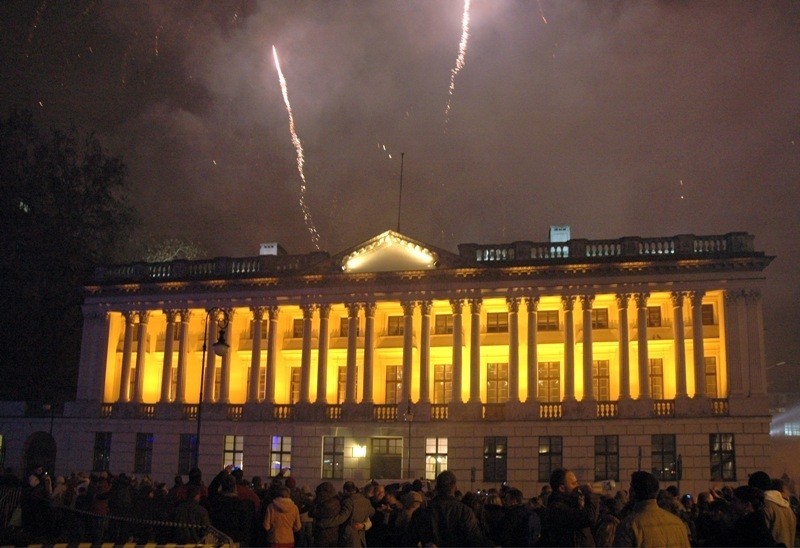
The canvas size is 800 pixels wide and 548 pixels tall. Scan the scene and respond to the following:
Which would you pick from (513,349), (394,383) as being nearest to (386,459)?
(394,383)

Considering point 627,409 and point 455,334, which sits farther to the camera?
point 455,334

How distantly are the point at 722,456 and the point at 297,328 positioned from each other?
2308 centimetres

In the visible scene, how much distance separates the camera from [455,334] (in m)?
45.5

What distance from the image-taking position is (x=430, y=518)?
8.66m

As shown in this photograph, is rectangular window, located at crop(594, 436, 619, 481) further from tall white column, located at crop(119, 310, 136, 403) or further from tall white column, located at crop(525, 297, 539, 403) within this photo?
tall white column, located at crop(119, 310, 136, 403)

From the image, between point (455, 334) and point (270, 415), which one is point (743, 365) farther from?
point (270, 415)

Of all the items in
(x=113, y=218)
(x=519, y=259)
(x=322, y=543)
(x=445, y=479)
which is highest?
(x=113, y=218)

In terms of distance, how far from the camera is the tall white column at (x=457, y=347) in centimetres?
4497

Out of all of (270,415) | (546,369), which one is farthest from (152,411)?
(546,369)

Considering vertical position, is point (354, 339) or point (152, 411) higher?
point (354, 339)

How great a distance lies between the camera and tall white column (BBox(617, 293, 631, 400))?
4294cm

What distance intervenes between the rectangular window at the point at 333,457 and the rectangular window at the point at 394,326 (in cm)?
629

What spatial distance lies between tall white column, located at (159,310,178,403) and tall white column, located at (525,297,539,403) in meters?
19.8

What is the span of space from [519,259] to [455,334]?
5014 millimetres
